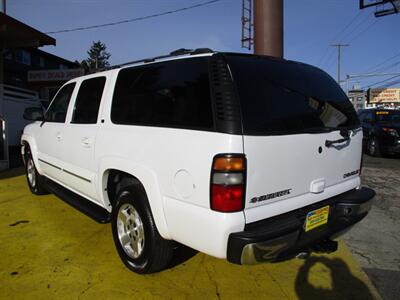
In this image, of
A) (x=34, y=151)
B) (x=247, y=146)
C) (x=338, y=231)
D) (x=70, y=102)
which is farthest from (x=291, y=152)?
(x=34, y=151)

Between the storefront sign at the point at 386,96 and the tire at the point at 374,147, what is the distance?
74.1 metres

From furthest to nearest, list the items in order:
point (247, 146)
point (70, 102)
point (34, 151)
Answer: point (34, 151) < point (70, 102) < point (247, 146)

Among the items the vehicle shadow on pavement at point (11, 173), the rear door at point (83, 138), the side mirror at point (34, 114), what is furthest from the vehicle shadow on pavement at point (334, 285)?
the vehicle shadow on pavement at point (11, 173)

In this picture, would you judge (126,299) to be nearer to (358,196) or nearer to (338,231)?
(338,231)

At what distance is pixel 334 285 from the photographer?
3.14 meters

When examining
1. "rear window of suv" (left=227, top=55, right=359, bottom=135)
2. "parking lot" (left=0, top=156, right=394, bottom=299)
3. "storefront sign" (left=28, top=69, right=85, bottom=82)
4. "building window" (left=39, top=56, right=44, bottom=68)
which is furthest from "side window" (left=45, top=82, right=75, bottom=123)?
"building window" (left=39, top=56, right=44, bottom=68)

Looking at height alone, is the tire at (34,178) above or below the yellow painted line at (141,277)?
above

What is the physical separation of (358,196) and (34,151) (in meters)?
4.59

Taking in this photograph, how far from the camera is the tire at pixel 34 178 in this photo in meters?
5.62

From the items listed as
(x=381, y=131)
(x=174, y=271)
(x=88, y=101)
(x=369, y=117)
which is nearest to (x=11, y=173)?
(x=88, y=101)

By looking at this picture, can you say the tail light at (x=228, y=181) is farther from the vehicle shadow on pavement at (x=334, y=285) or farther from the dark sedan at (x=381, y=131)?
the dark sedan at (x=381, y=131)

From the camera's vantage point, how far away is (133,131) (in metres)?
3.09

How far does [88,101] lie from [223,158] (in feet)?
7.55

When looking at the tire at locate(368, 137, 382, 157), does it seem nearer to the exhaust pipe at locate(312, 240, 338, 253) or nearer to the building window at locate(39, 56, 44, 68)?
the exhaust pipe at locate(312, 240, 338, 253)
